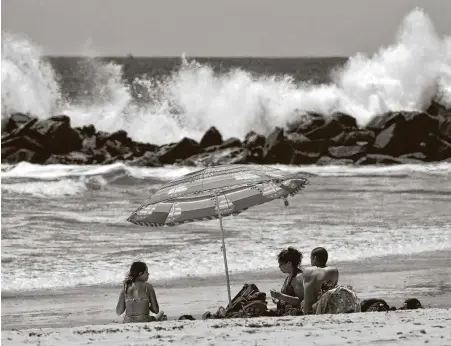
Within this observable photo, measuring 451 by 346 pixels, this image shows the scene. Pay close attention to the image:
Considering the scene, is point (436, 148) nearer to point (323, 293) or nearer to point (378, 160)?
point (378, 160)

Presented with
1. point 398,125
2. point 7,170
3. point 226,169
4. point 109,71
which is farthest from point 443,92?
point 109,71

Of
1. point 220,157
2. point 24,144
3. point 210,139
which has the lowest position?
point 220,157

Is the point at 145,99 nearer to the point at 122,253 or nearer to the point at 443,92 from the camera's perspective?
the point at 443,92

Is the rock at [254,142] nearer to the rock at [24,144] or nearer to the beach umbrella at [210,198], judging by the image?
the rock at [24,144]

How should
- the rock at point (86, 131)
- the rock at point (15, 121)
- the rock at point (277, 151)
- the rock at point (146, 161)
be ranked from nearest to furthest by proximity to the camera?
the rock at point (277, 151)
the rock at point (146, 161)
the rock at point (15, 121)
the rock at point (86, 131)

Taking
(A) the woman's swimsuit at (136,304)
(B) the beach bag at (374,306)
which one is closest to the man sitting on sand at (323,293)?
(B) the beach bag at (374,306)

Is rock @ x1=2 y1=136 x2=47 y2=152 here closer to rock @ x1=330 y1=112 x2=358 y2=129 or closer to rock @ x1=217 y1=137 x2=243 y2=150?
rock @ x1=217 y1=137 x2=243 y2=150

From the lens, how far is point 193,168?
16078mm

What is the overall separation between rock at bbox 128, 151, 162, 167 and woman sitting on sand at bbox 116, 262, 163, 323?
37.7ft

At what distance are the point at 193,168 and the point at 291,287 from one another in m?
11.6

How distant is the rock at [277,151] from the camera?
15.3 m

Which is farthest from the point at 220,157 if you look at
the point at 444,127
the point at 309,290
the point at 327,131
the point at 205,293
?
the point at 309,290

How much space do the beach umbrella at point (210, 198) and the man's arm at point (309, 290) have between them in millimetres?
622

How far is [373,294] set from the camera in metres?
6.25
